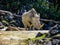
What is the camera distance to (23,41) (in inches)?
194

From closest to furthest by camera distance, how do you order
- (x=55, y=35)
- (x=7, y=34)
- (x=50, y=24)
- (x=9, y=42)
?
(x=55, y=35), (x=9, y=42), (x=7, y=34), (x=50, y=24)

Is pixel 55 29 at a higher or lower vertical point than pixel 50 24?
higher

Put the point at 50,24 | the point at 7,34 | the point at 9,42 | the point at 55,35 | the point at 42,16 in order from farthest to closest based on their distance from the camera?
1. the point at 42,16
2. the point at 50,24
3. the point at 7,34
4. the point at 9,42
5. the point at 55,35

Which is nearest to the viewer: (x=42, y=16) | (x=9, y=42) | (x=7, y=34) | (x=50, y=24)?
(x=9, y=42)

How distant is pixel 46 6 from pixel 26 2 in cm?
96

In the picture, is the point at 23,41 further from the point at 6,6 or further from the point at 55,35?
the point at 6,6

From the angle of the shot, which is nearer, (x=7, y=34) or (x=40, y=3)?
(x=7, y=34)

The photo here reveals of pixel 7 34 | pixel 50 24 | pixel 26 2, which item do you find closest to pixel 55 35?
pixel 7 34

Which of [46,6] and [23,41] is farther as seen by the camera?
[46,6]

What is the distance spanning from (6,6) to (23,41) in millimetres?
5311

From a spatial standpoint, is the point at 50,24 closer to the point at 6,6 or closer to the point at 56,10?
the point at 56,10

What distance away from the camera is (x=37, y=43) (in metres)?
4.61

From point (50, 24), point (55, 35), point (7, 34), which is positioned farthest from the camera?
point (50, 24)

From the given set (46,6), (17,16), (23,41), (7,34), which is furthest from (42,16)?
(23,41)
